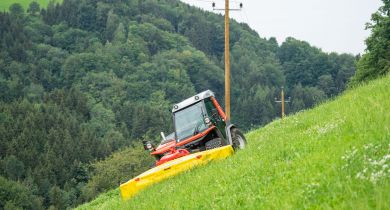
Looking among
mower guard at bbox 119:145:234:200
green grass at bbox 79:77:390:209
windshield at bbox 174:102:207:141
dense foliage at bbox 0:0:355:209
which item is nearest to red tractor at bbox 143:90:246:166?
windshield at bbox 174:102:207:141

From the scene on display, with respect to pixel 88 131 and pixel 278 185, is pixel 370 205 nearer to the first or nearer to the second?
pixel 278 185

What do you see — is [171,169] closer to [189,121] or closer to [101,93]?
[189,121]

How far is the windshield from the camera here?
16.9 metres

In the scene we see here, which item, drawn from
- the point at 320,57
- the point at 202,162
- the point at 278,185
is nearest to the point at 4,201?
the point at 202,162

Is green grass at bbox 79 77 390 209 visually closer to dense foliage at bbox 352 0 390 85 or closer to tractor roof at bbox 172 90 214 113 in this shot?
tractor roof at bbox 172 90 214 113

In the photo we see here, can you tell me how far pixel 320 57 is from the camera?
17588 cm

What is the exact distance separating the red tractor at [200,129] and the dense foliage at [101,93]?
5395cm

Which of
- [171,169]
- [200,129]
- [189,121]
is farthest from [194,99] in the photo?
[171,169]

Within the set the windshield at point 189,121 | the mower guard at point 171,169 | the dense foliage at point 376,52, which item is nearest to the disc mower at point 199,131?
the windshield at point 189,121

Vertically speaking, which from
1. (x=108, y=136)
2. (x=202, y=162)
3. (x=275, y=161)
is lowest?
(x=108, y=136)

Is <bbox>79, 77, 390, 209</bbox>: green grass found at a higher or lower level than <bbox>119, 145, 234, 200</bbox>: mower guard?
higher

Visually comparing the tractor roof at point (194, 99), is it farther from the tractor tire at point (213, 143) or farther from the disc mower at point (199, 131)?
the tractor tire at point (213, 143)

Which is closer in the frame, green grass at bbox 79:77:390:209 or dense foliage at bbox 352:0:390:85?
green grass at bbox 79:77:390:209

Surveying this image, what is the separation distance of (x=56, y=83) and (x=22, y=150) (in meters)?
68.9
